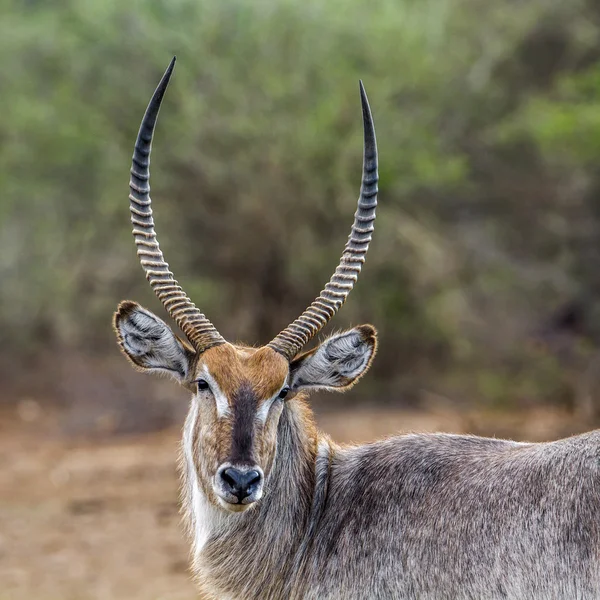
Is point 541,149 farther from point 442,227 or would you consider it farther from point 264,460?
point 264,460

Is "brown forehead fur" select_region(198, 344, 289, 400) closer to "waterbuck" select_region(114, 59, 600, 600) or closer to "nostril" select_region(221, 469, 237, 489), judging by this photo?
"waterbuck" select_region(114, 59, 600, 600)

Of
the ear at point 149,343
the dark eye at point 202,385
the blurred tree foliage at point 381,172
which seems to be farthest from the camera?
the blurred tree foliage at point 381,172

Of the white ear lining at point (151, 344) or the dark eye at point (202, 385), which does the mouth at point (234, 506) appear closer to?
the dark eye at point (202, 385)

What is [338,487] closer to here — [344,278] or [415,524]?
[415,524]

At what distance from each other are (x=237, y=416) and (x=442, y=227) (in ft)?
52.8

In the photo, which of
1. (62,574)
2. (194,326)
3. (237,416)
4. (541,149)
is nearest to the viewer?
(237,416)

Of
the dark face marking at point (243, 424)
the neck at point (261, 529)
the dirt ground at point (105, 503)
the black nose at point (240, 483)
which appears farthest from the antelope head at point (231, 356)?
the dirt ground at point (105, 503)

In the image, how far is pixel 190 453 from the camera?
23.0ft

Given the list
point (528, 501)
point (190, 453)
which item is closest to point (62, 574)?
point (190, 453)

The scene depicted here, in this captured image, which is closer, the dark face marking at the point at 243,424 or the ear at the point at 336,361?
the dark face marking at the point at 243,424

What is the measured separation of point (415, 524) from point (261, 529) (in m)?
1.08

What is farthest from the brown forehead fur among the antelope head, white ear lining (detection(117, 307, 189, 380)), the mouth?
the mouth

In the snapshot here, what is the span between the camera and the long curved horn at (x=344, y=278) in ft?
22.9

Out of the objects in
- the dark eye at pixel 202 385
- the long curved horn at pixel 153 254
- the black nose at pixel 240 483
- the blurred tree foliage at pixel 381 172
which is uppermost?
the blurred tree foliage at pixel 381 172
